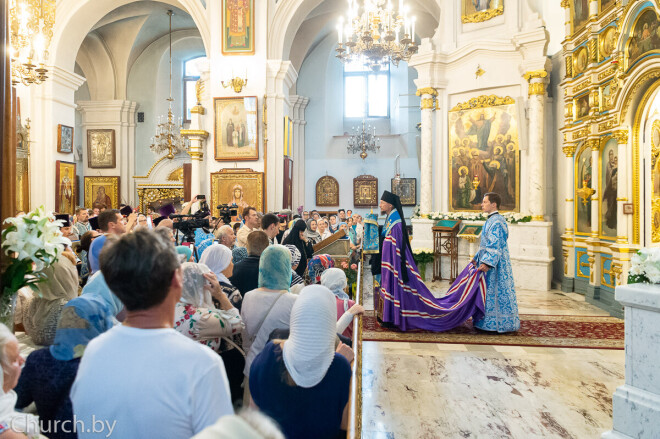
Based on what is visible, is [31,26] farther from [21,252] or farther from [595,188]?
[595,188]

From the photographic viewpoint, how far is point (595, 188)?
8625mm

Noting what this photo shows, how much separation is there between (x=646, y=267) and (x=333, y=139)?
17995 millimetres

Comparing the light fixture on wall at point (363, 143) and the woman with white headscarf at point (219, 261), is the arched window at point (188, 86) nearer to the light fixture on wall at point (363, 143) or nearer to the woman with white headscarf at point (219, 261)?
the light fixture on wall at point (363, 143)

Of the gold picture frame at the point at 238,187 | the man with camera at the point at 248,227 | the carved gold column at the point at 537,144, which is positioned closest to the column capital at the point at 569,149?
the carved gold column at the point at 537,144

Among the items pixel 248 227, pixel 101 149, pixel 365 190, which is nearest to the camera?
pixel 248 227

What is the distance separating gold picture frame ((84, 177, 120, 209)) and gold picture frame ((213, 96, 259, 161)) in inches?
296

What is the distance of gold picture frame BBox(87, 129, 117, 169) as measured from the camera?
731 inches

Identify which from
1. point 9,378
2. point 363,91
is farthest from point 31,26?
point 363,91

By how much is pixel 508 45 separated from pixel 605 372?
793cm

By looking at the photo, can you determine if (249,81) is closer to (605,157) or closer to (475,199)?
(475,199)

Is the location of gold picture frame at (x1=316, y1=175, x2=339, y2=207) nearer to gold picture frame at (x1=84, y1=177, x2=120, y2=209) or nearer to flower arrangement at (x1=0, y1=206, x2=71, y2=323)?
gold picture frame at (x1=84, y1=177, x2=120, y2=209)

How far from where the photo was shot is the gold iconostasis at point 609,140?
7.29 metres

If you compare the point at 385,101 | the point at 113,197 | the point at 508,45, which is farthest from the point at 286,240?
the point at 385,101

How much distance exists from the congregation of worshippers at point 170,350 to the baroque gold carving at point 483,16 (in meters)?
9.25
